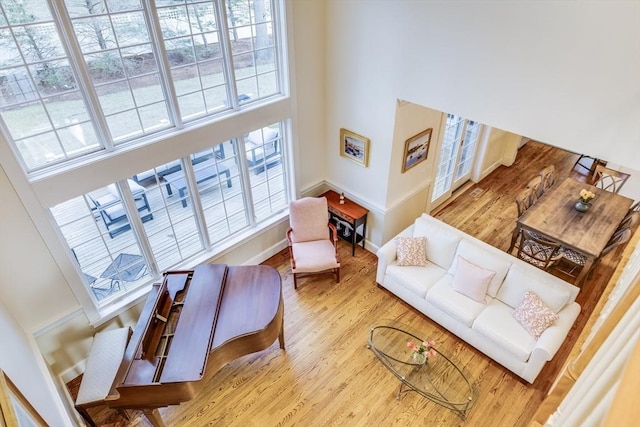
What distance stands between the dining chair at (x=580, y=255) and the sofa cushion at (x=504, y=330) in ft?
4.93

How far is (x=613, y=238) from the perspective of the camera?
5320mm

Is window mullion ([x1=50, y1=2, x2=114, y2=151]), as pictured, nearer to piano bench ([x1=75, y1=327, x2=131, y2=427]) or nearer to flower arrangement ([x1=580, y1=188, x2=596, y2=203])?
piano bench ([x1=75, y1=327, x2=131, y2=427])

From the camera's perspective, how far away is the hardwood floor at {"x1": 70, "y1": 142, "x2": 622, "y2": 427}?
4207 mm

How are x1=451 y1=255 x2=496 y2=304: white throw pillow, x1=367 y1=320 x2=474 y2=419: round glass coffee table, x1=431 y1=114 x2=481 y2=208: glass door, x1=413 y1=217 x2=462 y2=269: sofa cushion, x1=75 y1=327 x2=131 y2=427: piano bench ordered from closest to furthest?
x1=75 y1=327 x2=131 y2=427: piano bench
x1=367 y1=320 x2=474 y2=419: round glass coffee table
x1=451 y1=255 x2=496 y2=304: white throw pillow
x1=413 y1=217 x2=462 y2=269: sofa cushion
x1=431 y1=114 x2=481 y2=208: glass door

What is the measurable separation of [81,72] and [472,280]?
4659 mm

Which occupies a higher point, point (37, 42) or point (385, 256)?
point (37, 42)

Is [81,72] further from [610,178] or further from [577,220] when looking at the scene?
[610,178]

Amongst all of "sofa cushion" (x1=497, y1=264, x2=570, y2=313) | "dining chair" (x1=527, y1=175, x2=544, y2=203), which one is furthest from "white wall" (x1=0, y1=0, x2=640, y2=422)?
"dining chair" (x1=527, y1=175, x2=544, y2=203)

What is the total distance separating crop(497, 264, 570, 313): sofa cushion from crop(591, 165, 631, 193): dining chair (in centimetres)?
339

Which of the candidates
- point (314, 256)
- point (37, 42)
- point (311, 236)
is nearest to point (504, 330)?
point (314, 256)

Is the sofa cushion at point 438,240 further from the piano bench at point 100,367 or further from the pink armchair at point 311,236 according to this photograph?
the piano bench at point 100,367

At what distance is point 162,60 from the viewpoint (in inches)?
156

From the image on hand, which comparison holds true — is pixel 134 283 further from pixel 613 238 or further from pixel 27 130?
pixel 613 238

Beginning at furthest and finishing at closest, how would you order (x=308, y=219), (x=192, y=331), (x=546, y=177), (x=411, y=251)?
(x=546, y=177)
(x=308, y=219)
(x=411, y=251)
(x=192, y=331)
